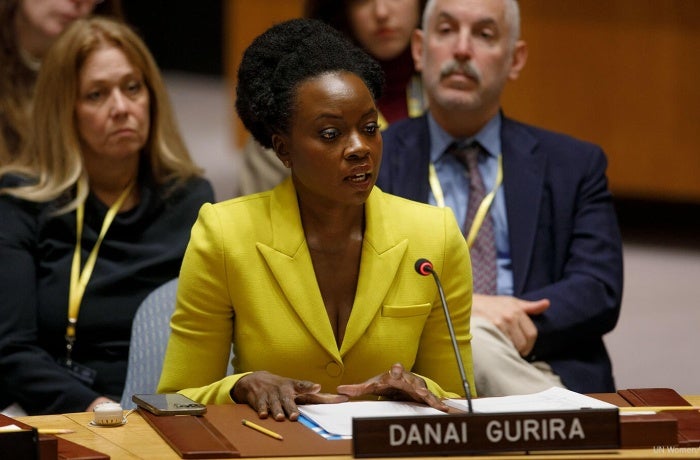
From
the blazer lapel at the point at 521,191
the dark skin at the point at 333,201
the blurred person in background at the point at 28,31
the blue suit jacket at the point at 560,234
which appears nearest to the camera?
the dark skin at the point at 333,201

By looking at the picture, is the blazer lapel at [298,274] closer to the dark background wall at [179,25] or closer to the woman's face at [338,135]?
the woman's face at [338,135]

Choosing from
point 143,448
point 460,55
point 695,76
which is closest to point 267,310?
point 143,448

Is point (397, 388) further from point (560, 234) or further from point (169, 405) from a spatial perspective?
point (560, 234)

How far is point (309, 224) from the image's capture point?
9.64ft

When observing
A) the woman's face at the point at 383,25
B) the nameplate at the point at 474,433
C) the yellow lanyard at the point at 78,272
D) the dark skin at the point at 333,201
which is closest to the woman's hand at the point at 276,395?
the dark skin at the point at 333,201

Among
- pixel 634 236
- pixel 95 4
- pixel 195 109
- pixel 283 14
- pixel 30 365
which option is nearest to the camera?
pixel 30 365

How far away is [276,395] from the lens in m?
2.53

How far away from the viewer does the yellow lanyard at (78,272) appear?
12.0 ft

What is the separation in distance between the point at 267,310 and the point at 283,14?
6.12 meters

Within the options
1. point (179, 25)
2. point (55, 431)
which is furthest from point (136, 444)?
point (179, 25)

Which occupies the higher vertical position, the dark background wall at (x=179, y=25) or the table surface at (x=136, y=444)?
the dark background wall at (x=179, y=25)

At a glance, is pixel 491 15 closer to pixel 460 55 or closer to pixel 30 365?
pixel 460 55

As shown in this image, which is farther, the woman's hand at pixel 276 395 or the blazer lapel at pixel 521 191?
the blazer lapel at pixel 521 191

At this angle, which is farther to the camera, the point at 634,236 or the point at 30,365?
the point at 634,236
